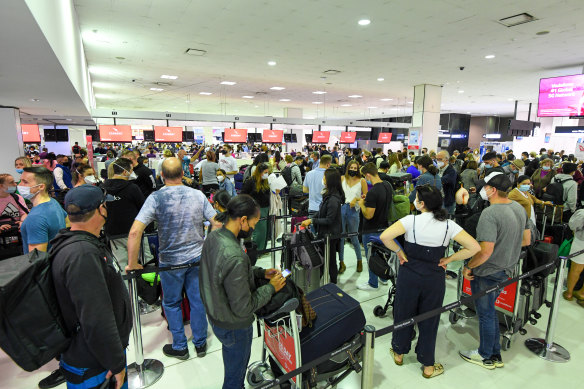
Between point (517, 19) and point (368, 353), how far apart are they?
20.3 ft

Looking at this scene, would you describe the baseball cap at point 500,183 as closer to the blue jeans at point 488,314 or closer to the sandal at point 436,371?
the blue jeans at point 488,314

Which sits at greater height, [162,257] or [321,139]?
[321,139]

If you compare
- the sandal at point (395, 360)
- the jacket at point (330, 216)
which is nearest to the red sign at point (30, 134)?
the jacket at point (330, 216)

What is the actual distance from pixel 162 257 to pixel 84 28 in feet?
18.9

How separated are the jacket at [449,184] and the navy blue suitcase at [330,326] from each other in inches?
182

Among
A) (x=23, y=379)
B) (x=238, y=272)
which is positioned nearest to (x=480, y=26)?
(x=238, y=272)

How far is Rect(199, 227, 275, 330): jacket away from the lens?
6.07 feet

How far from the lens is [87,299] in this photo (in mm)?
1455

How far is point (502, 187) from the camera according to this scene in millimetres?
2768

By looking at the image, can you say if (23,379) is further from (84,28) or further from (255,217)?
(84,28)

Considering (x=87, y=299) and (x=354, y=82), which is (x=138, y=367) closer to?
(x=87, y=299)

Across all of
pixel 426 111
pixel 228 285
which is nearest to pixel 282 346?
pixel 228 285

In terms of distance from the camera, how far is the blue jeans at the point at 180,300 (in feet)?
9.65

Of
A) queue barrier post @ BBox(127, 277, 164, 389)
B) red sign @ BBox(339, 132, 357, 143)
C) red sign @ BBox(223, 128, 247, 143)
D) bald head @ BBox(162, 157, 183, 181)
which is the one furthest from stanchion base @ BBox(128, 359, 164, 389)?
red sign @ BBox(339, 132, 357, 143)
